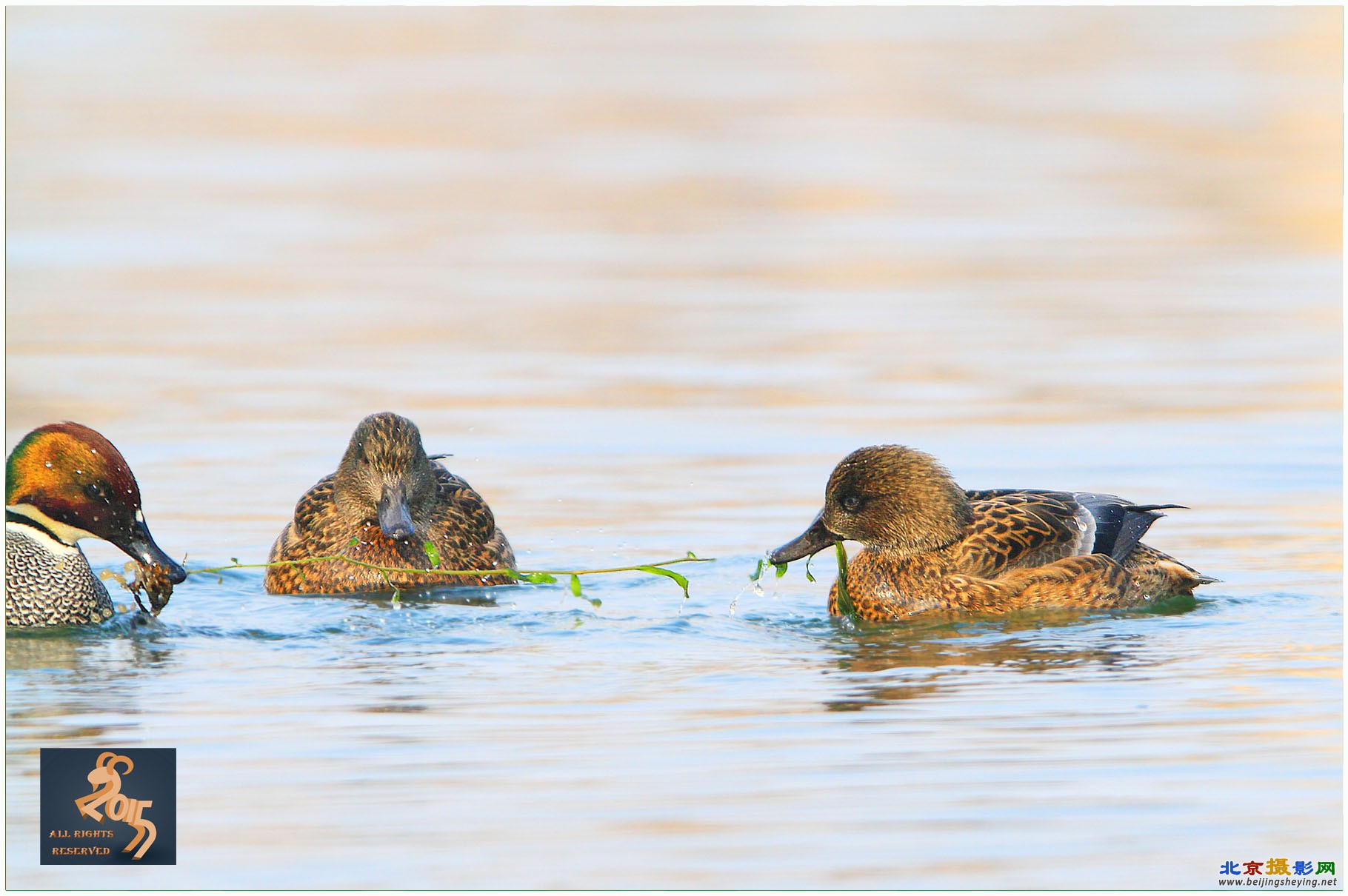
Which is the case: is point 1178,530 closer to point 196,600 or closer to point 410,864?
point 196,600

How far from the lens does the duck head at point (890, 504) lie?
10.4 m

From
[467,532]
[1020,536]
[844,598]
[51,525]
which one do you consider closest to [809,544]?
[844,598]

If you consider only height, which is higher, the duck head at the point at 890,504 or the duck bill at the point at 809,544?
the duck head at the point at 890,504

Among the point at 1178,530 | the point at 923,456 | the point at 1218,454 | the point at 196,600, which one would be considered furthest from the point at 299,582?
the point at 1218,454

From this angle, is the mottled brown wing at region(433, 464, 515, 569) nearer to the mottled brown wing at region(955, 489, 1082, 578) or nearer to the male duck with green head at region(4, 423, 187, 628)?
the male duck with green head at region(4, 423, 187, 628)

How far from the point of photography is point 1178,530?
1170 centimetres

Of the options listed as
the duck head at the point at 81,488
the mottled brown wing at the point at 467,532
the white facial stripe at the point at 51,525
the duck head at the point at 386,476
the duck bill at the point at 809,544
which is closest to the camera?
the duck head at the point at 81,488

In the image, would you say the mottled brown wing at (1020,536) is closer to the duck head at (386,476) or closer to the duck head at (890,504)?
the duck head at (890,504)

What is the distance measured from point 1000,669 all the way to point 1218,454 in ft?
14.9

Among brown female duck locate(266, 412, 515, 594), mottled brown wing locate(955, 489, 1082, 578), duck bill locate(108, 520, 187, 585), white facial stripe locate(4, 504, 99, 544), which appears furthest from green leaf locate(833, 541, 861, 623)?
white facial stripe locate(4, 504, 99, 544)

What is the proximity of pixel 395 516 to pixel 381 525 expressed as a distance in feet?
0.25

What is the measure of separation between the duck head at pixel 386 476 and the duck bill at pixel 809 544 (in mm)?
1739

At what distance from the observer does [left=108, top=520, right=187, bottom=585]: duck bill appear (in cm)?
955

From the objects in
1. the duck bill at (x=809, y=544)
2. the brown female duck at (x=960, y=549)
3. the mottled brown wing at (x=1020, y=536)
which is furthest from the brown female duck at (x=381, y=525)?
the mottled brown wing at (x=1020, y=536)
